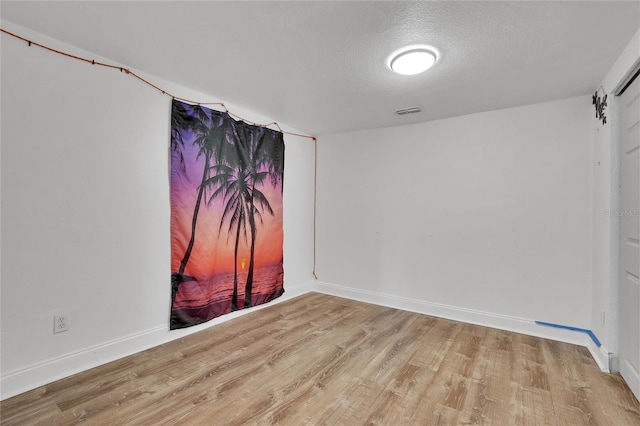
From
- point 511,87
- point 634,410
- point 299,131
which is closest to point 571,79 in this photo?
point 511,87

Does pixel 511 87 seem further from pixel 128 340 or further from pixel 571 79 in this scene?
pixel 128 340

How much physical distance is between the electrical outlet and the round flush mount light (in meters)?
3.03

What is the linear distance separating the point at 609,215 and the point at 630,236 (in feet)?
1.06

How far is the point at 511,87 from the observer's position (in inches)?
103

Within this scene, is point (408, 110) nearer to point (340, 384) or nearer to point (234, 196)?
point (234, 196)

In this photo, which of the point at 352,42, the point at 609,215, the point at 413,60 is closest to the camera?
the point at 352,42

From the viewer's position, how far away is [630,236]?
2057 mm

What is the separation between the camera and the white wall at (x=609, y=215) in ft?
7.34

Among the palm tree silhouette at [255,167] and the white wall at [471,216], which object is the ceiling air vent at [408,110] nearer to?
the white wall at [471,216]

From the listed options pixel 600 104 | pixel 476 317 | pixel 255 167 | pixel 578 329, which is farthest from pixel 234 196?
pixel 578 329

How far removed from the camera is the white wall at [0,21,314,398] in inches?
74.5

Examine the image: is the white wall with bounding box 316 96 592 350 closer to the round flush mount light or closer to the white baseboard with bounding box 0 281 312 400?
the round flush mount light

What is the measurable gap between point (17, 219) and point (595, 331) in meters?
4.56

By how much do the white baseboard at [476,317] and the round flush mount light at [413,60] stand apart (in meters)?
2.61
